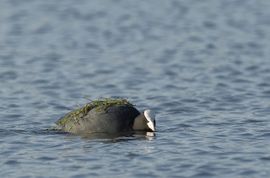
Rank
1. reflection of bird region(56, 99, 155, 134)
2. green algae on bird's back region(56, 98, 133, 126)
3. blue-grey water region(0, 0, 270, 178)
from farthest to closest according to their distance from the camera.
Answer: green algae on bird's back region(56, 98, 133, 126), reflection of bird region(56, 99, 155, 134), blue-grey water region(0, 0, 270, 178)

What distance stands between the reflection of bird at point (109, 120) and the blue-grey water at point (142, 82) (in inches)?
11.9

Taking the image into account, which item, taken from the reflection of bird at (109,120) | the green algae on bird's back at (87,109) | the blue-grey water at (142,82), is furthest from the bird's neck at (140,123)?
the green algae on bird's back at (87,109)

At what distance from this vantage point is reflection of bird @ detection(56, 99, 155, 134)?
17.2m

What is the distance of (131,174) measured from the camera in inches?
569

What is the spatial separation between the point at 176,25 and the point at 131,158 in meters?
17.3

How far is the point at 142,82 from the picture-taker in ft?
76.6

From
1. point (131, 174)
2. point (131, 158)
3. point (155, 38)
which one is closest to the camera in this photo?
point (131, 174)

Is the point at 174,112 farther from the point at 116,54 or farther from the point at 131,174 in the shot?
the point at 116,54

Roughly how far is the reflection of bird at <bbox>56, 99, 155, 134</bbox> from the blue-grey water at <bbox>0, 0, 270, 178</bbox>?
0.30 m

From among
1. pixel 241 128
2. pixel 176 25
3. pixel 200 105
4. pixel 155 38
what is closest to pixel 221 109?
pixel 200 105

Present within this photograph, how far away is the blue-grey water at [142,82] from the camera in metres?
15.4

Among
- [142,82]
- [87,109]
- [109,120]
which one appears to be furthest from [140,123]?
[142,82]

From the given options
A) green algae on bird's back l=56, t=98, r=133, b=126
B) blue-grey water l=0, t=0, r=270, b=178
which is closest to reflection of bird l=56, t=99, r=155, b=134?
green algae on bird's back l=56, t=98, r=133, b=126

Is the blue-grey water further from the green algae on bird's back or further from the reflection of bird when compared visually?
the green algae on bird's back
